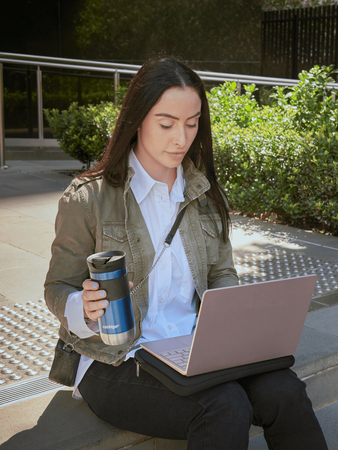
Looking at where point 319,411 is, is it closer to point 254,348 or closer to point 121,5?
point 254,348

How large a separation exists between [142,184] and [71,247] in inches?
14.6

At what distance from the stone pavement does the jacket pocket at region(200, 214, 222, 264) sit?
2.32 feet

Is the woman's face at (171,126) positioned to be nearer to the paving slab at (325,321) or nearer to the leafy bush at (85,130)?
the paving slab at (325,321)

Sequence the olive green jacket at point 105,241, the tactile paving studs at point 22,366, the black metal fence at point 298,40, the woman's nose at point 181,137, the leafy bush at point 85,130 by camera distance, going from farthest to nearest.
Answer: the black metal fence at point 298,40
the leafy bush at point 85,130
the tactile paving studs at point 22,366
the woman's nose at point 181,137
the olive green jacket at point 105,241

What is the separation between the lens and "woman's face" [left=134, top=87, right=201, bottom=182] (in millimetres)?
1960

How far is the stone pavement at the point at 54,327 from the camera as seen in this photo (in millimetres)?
1933

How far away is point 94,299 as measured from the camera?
61.3 inches

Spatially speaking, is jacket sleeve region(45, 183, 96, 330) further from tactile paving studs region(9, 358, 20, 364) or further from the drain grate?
tactile paving studs region(9, 358, 20, 364)

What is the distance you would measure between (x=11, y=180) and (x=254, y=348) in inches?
228

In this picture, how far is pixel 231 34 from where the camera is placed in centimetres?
1259

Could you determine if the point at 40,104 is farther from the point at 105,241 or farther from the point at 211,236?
the point at 105,241

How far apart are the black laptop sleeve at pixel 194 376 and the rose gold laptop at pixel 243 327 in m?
0.02

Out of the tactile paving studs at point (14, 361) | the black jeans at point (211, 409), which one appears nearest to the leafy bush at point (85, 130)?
the tactile paving studs at point (14, 361)

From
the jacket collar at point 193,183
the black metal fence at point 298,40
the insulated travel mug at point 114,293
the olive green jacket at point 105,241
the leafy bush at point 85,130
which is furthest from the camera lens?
the black metal fence at point 298,40
